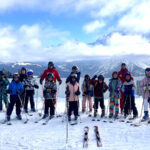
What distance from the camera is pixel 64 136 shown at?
659 centimetres

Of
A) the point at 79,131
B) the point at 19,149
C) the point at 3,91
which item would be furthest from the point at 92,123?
the point at 3,91

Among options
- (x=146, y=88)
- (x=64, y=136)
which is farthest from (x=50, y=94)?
(x=146, y=88)

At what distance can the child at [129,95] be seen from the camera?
29.2 feet

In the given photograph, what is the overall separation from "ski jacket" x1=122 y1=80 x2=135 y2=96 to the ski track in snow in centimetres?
155

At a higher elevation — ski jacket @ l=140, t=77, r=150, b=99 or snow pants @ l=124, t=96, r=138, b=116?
ski jacket @ l=140, t=77, r=150, b=99

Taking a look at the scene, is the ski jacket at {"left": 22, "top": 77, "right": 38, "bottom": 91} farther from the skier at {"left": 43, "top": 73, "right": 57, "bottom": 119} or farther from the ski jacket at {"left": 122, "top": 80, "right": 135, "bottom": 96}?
the ski jacket at {"left": 122, "top": 80, "right": 135, "bottom": 96}

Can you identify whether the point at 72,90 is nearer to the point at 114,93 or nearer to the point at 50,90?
the point at 50,90

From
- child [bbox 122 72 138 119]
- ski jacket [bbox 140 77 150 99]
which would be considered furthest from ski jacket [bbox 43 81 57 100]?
ski jacket [bbox 140 77 150 99]

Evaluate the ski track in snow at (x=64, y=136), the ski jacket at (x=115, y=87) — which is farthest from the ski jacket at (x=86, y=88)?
the ski track in snow at (x=64, y=136)

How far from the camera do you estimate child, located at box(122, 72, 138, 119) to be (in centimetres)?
891

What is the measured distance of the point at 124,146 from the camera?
18.4 ft

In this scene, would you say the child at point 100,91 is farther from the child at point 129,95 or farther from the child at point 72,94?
the child at point 72,94

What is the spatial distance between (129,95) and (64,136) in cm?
387

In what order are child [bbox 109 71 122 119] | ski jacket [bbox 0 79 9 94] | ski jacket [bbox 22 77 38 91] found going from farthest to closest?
ski jacket [bbox 0 79 9 94]
ski jacket [bbox 22 77 38 91]
child [bbox 109 71 122 119]
